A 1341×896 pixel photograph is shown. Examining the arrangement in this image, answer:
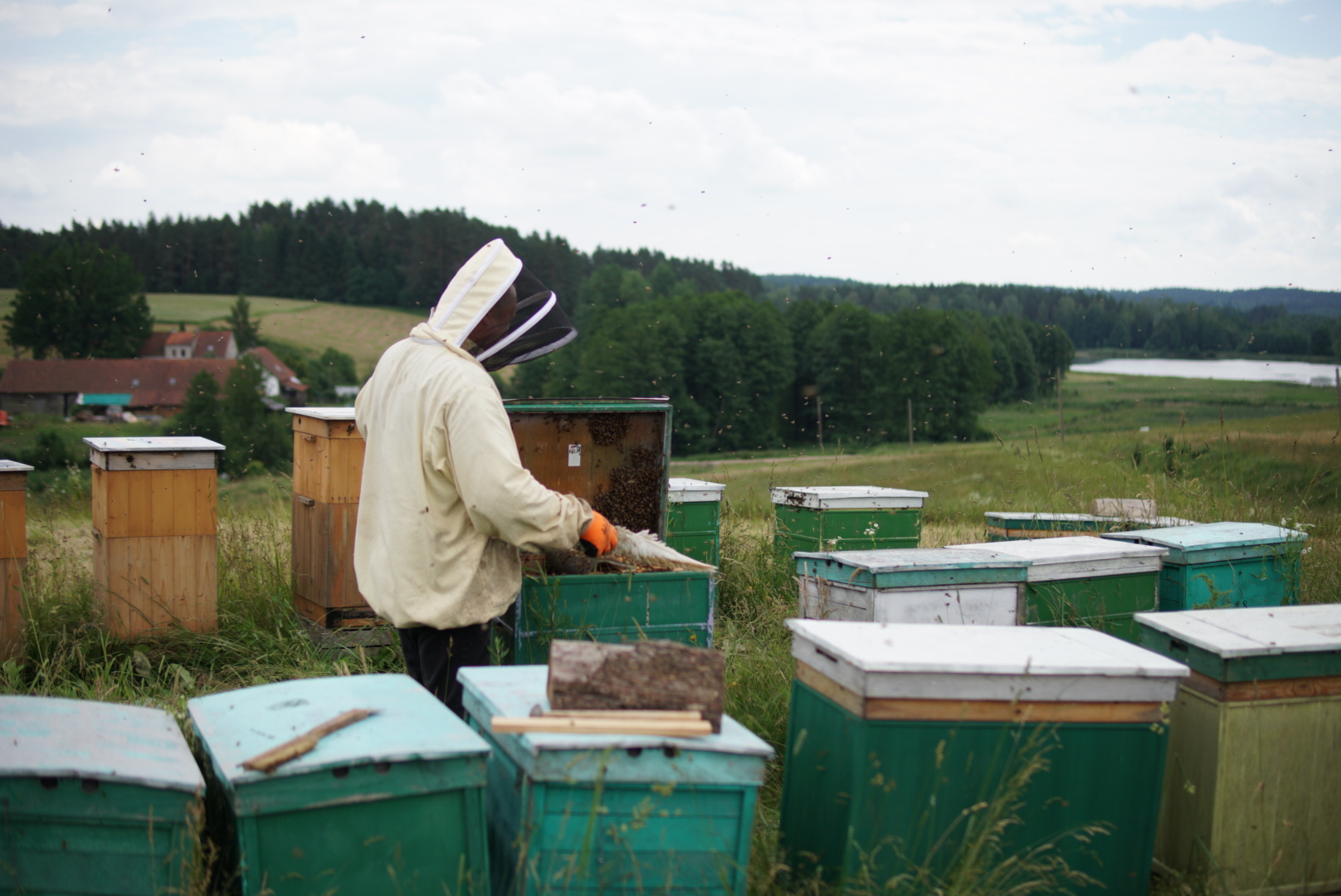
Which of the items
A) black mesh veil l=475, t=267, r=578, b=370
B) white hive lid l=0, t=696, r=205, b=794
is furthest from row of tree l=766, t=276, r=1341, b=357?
white hive lid l=0, t=696, r=205, b=794

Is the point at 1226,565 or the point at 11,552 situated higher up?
the point at 1226,565

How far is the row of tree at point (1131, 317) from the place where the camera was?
18891 mm

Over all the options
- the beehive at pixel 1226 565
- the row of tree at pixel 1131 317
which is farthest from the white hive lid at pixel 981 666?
the row of tree at pixel 1131 317

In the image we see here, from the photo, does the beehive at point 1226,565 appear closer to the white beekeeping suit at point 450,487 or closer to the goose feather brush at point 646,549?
the goose feather brush at point 646,549

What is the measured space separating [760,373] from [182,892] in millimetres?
55682

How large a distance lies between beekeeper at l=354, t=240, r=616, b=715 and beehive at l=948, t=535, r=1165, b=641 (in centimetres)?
→ 221

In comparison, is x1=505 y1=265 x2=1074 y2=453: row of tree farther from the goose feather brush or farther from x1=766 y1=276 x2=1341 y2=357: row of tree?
the goose feather brush

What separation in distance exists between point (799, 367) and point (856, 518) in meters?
56.1

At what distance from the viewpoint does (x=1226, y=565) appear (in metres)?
4.88

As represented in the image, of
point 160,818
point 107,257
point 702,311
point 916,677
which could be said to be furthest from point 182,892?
point 702,311

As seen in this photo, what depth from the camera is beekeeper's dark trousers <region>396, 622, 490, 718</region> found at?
3.33 metres

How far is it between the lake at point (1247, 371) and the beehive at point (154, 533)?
18526 millimetres

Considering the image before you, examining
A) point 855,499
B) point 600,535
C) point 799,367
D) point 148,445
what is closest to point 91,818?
point 600,535

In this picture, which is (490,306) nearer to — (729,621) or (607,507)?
(607,507)
